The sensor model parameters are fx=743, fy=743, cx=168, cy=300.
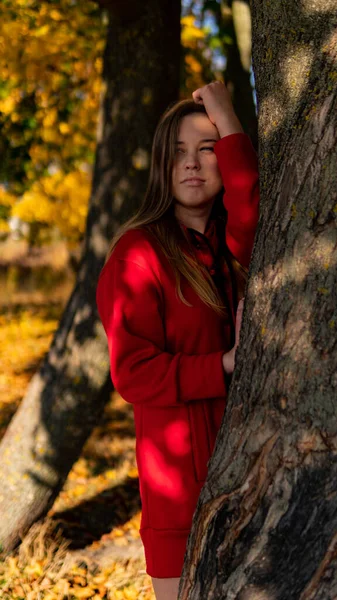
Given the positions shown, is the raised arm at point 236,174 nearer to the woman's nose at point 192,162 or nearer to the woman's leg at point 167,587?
the woman's nose at point 192,162

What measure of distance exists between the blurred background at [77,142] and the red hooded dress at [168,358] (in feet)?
5.80

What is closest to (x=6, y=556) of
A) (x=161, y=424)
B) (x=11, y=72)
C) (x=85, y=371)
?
(x=85, y=371)

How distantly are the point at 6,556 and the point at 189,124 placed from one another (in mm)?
3028

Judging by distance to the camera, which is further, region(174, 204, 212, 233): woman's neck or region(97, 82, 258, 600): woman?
region(174, 204, 212, 233): woman's neck

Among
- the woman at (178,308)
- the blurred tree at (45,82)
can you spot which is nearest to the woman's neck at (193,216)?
the woman at (178,308)

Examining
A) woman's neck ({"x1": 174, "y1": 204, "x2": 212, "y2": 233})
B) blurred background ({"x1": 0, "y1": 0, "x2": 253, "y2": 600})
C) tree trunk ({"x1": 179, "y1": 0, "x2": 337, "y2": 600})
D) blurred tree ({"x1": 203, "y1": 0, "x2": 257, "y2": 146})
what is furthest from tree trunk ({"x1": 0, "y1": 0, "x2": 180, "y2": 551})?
tree trunk ({"x1": 179, "y1": 0, "x2": 337, "y2": 600})

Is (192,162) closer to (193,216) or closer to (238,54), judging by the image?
(193,216)

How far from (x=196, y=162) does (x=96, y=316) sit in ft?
7.22

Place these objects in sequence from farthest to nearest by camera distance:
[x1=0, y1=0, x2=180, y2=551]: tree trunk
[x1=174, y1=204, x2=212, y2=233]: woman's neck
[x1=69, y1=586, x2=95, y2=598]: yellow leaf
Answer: [x1=0, y1=0, x2=180, y2=551]: tree trunk, [x1=69, y1=586, x2=95, y2=598]: yellow leaf, [x1=174, y1=204, x2=212, y2=233]: woman's neck

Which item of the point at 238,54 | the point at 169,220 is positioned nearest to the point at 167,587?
the point at 169,220

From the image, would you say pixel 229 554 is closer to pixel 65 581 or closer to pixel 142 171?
pixel 65 581

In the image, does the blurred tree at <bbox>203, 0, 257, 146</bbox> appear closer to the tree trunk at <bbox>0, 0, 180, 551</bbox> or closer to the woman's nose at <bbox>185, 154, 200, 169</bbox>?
the tree trunk at <bbox>0, 0, 180, 551</bbox>

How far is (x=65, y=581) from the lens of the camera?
412cm

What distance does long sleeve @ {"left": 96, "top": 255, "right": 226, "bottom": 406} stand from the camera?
231 centimetres
